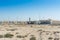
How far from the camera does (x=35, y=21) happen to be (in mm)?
167625

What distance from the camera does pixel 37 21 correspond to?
171375 millimetres

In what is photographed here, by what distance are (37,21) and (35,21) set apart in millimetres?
4308
